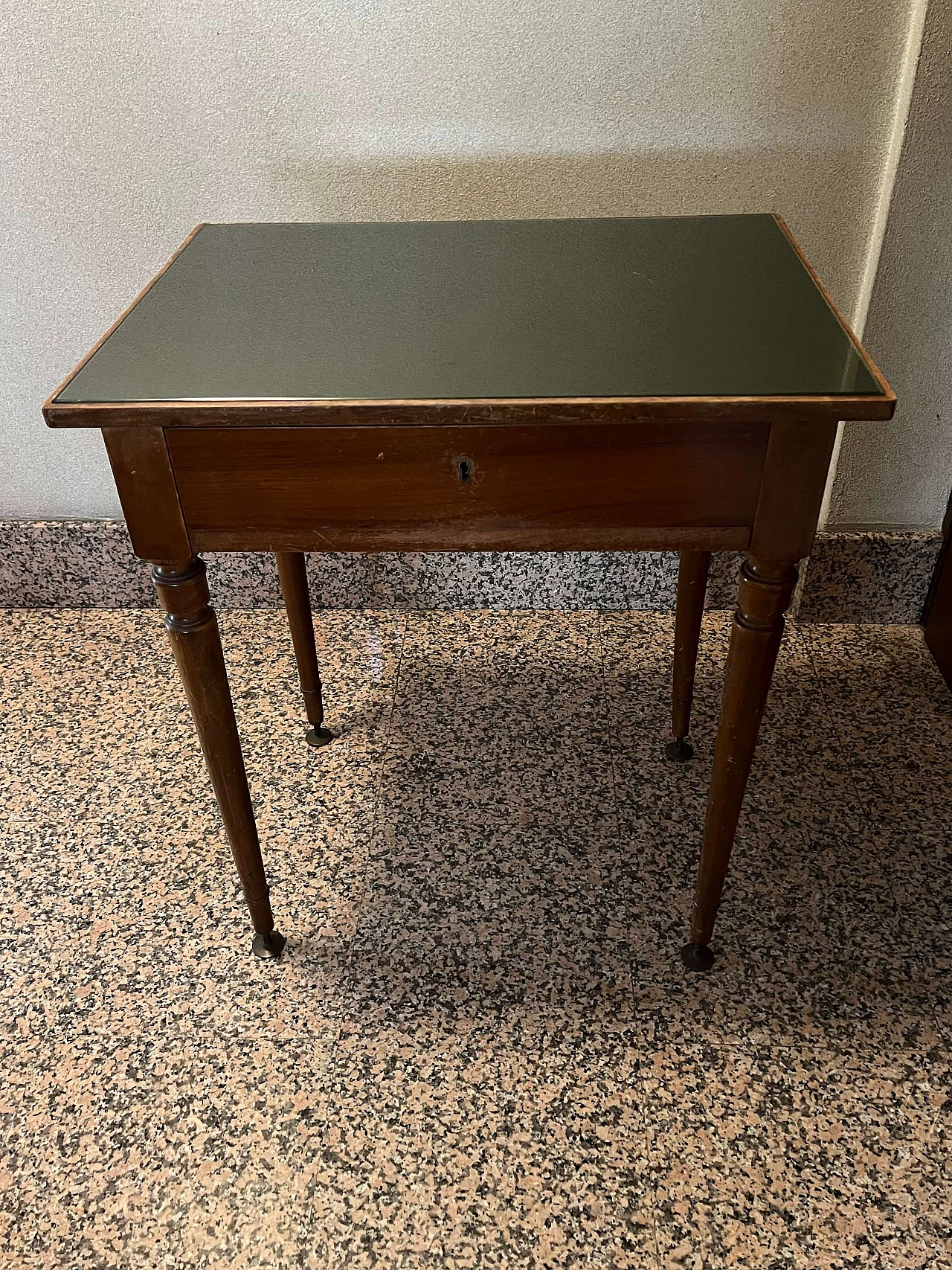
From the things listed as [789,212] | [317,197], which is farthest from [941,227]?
[317,197]

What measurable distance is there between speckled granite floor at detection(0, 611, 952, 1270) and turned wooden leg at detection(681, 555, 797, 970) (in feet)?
0.54

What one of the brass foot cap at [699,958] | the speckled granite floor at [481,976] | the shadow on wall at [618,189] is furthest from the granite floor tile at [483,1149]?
the shadow on wall at [618,189]

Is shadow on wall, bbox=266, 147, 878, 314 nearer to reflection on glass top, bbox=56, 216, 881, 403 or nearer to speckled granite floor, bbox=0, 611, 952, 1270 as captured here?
reflection on glass top, bbox=56, 216, 881, 403

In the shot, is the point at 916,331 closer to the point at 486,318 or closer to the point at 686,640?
the point at 686,640

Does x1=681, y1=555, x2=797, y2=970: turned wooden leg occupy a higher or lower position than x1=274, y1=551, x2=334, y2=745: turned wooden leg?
higher

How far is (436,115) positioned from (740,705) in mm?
961

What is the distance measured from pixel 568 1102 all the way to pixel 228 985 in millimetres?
429

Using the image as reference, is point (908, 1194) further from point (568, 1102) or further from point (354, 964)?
point (354, 964)

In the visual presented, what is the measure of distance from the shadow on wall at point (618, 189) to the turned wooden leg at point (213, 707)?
2.50ft

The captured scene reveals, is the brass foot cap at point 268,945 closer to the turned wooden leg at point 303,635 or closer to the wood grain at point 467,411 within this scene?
the turned wooden leg at point 303,635

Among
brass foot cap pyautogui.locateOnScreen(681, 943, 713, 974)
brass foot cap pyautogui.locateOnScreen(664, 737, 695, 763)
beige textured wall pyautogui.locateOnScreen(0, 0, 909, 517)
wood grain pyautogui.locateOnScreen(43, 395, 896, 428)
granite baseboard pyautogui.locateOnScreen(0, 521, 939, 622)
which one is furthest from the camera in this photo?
granite baseboard pyautogui.locateOnScreen(0, 521, 939, 622)

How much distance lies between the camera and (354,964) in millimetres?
1245

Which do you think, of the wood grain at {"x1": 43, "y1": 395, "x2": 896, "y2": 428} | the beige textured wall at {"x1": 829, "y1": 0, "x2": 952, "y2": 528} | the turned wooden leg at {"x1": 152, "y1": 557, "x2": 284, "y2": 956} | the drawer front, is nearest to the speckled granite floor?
A: the turned wooden leg at {"x1": 152, "y1": 557, "x2": 284, "y2": 956}

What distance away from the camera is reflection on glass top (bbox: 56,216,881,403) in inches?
34.1
